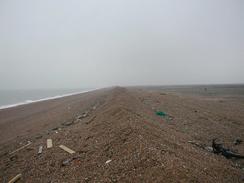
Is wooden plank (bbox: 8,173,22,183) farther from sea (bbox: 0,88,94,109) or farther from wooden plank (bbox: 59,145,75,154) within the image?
sea (bbox: 0,88,94,109)

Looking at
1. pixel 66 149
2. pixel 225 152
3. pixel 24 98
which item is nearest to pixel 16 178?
pixel 66 149

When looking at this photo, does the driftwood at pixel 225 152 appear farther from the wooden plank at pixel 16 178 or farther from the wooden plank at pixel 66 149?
the wooden plank at pixel 16 178

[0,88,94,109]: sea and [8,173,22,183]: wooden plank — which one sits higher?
[8,173,22,183]: wooden plank

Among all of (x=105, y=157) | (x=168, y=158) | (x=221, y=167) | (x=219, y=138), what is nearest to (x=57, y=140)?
(x=105, y=157)

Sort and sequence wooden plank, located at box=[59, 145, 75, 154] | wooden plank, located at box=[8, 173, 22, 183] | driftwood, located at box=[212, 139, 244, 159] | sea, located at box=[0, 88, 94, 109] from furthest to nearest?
1. sea, located at box=[0, 88, 94, 109]
2. wooden plank, located at box=[59, 145, 75, 154]
3. driftwood, located at box=[212, 139, 244, 159]
4. wooden plank, located at box=[8, 173, 22, 183]

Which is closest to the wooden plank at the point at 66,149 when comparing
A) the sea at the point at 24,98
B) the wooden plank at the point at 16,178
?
the wooden plank at the point at 16,178

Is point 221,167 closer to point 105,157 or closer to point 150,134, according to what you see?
point 150,134

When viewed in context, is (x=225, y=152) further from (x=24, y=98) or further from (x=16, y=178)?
(x=24, y=98)

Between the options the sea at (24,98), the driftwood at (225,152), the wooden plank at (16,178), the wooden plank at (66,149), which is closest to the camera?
the wooden plank at (16,178)

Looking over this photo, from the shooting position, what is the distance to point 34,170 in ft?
17.3

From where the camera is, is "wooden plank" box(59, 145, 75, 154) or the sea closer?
"wooden plank" box(59, 145, 75, 154)

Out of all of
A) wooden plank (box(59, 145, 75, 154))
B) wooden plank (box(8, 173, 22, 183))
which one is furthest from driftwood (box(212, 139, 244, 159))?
wooden plank (box(8, 173, 22, 183))

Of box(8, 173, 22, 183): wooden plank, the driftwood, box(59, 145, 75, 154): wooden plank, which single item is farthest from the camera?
→ box(59, 145, 75, 154): wooden plank

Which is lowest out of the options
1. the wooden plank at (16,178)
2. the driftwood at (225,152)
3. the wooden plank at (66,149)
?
the wooden plank at (16,178)
